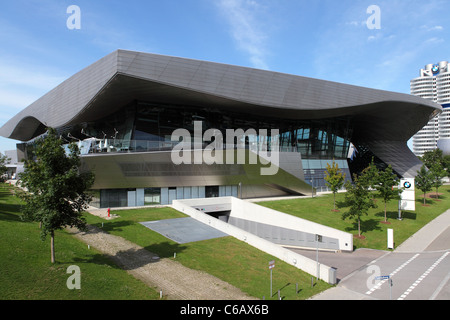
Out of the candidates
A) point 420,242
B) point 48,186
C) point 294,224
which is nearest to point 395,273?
point 420,242

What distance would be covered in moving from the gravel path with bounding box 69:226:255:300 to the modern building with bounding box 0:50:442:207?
9.13 metres

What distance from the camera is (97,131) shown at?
4016 centimetres

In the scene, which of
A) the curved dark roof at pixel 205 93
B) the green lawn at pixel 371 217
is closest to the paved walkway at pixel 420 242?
the green lawn at pixel 371 217

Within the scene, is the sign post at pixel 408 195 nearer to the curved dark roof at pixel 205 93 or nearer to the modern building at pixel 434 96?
the curved dark roof at pixel 205 93

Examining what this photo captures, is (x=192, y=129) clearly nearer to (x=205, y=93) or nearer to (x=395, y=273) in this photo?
(x=205, y=93)

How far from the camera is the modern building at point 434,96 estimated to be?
14038cm

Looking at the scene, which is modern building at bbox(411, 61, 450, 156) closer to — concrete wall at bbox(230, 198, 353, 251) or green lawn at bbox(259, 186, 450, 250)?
green lawn at bbox(259, 186, 450, 250)

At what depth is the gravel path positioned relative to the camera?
424 inches

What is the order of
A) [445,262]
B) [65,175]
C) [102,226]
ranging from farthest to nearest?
[102,226] < [445,262] < [65,175]

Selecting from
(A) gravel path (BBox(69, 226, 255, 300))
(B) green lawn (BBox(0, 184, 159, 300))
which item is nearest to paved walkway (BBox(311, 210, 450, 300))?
(A) gravel path (BBox(69, 226, 255, 300))

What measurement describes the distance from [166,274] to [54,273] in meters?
4.31
